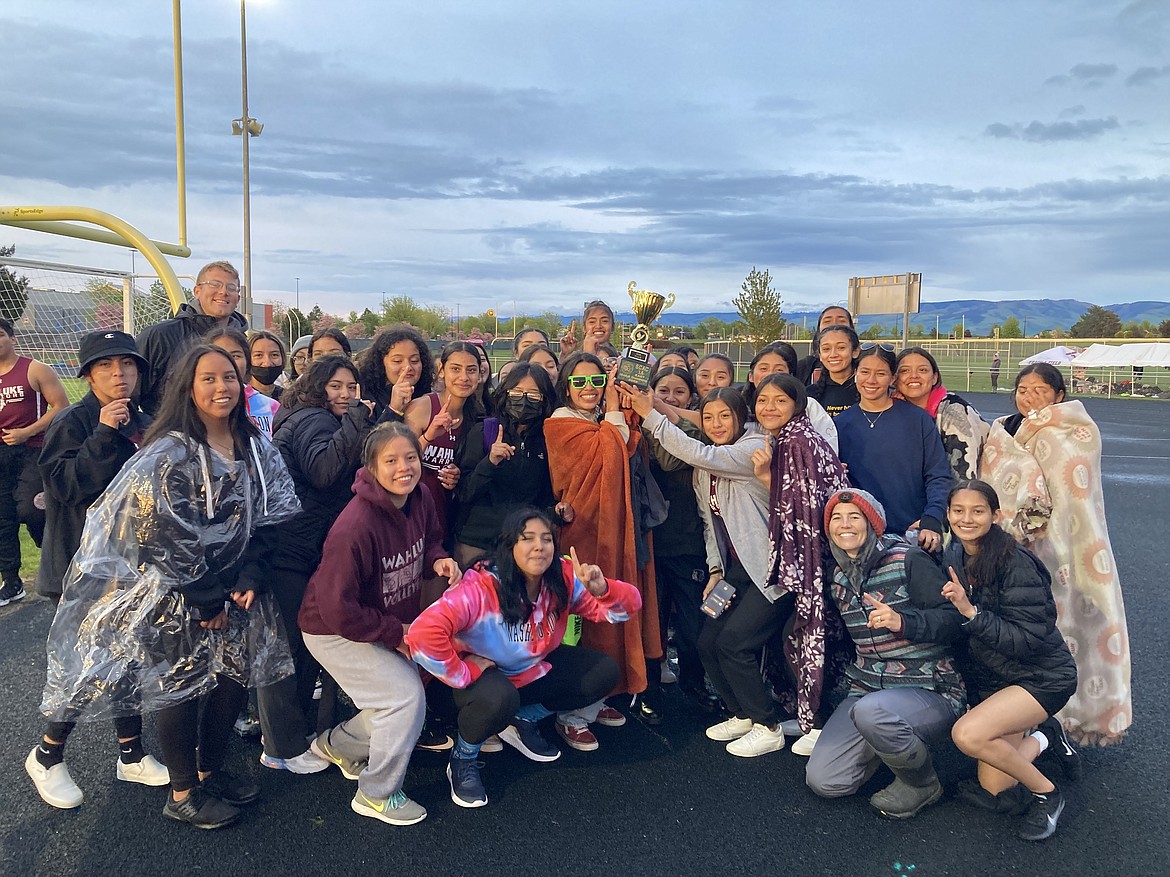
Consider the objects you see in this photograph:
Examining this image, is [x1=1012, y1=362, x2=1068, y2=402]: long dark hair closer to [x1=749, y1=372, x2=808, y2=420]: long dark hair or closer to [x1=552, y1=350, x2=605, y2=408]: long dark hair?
[x1=749, y1=372, x2=808, y2=420]: long dark hair

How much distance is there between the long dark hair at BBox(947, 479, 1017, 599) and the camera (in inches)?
132

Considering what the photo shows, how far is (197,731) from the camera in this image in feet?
10.9

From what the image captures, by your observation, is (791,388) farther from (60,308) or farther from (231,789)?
(60,308)

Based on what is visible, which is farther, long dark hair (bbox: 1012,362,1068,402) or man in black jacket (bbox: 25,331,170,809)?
long dark hair (bbox: 1012,362,1068,402)

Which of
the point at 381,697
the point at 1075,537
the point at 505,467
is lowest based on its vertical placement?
the point at 381,697

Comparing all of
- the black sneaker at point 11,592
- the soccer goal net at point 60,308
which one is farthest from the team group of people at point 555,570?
the soccer goal net at point 60,308

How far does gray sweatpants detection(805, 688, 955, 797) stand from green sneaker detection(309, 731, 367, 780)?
199 cm

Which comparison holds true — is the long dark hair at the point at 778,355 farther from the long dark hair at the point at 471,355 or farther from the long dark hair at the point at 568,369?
the long dark hair at the point at 471,355

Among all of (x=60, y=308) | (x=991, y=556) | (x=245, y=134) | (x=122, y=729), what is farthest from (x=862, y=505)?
(x=245, y=134)

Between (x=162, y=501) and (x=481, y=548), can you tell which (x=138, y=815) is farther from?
(x=481, y=548)

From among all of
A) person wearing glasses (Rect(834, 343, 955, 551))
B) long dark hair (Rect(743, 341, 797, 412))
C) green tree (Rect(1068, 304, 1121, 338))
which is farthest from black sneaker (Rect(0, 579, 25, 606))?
green tree (Rect(1068, 304, 1121, 338))

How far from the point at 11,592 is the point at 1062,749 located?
6565mm

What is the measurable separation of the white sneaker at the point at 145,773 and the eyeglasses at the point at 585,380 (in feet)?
8.22

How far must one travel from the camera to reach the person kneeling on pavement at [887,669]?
3.35m
